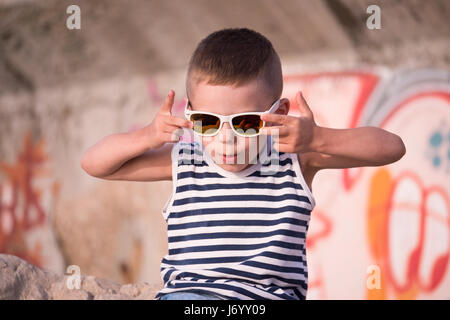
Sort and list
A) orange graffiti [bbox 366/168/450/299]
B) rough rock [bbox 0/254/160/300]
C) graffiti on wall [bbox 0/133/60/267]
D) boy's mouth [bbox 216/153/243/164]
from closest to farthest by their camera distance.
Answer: boy's mouth [bbox 216/153/243/164] < rough rock [bbox 0/254/160/300] < orange graffiti [bbox 366/168/450/299] < graffiti on wall [bbox 0/133/60/267]

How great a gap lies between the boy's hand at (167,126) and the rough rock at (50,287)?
90 centimetres

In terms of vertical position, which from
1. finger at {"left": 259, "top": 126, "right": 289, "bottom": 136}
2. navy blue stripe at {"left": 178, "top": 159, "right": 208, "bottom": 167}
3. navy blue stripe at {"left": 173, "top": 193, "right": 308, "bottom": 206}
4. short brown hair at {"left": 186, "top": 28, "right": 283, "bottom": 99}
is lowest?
navy blue stripe at {"left": 173, "top": 193, "right": 308, "bottom": 206}

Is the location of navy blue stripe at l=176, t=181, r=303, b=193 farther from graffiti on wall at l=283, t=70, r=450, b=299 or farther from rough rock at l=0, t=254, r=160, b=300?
graffiti on wall at l=283, t=70, r=450, b=299

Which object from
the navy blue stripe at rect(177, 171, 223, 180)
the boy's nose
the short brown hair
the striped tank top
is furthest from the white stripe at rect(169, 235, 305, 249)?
the short brown hair

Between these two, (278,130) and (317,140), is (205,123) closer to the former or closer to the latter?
(278,130)

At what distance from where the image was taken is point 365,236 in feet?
17.7

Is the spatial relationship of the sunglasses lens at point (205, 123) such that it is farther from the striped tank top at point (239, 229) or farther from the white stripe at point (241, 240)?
the white stripe at point (241, 240)

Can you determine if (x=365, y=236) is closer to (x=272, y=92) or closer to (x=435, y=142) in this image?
(x=435, y=142)

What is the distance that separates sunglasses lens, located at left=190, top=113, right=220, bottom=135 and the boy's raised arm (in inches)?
2.8

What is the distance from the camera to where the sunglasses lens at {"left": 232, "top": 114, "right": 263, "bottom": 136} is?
2.14 metres
